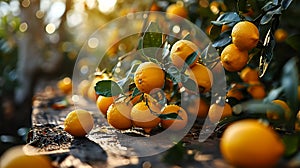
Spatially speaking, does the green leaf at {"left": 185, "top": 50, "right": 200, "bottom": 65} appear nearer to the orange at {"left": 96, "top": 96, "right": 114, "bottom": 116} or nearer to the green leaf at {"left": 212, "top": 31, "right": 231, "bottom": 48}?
the green leaf at {"left": 212, "top": 31, "right": 231, "bottom": 48}

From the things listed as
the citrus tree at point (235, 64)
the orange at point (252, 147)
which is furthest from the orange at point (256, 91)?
the orange at point (252, 147)

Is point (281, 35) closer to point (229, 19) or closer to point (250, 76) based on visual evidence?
→ point (250, 76)

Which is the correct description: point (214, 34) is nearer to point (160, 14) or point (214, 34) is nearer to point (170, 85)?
point (170, 85)

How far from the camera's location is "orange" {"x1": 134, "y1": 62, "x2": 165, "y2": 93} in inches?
26.9

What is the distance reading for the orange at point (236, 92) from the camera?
946 mm

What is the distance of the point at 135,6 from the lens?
1.59m

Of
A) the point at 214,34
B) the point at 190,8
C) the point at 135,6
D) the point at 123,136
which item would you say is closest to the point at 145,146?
the point at 123,136

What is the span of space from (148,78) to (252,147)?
1.07 feet

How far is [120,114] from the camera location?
2.44 feet

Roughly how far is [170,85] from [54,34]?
181 centimetres

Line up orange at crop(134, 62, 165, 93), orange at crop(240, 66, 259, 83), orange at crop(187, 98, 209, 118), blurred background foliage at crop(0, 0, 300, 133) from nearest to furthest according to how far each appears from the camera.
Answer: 1. orange at crop(134, 62, 165, 93)
2. orange at crop(187, 98, 209, 118)
3. orange at crop(240, 66, 259, 83)
4. blurred background foliage at crop(0, 0, 300, 133)

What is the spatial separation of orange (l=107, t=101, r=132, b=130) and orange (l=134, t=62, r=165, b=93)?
74mm

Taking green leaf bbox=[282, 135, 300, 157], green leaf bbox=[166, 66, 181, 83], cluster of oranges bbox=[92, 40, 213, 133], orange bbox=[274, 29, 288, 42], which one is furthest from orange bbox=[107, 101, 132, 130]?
orange bbox=[274, 29, 288, 42]

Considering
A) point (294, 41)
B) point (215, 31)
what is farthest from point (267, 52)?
point (215, 31)
